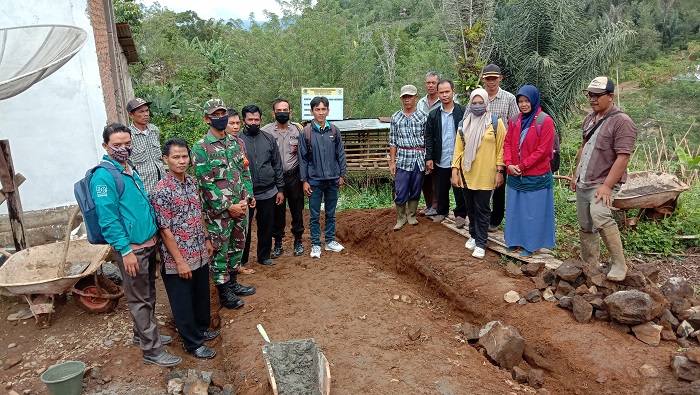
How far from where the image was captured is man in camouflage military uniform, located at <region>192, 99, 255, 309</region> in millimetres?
4367

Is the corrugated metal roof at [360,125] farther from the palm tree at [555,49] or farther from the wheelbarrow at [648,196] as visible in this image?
the wheelbarrow at [648,196]

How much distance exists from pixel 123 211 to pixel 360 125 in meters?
5.53

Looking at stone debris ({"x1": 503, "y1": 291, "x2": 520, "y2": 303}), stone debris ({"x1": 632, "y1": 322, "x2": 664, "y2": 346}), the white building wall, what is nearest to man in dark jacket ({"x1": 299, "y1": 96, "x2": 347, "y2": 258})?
stone debris ({"x1": 503, "y1": 291, "x2": 520, "y2": 303})

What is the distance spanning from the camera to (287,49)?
9.78 metres

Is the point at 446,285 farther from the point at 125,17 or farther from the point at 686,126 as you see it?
the point at 125,17

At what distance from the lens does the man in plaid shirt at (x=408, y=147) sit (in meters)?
5.88

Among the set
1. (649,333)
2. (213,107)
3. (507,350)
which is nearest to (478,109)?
(507,350)

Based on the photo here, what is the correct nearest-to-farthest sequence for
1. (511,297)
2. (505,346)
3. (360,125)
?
(505,346), (511,297), (360,125)

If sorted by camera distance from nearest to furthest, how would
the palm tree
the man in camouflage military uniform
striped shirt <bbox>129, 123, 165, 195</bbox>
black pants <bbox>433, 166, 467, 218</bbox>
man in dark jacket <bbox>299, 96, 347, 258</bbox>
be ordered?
the man in camouflage military uniform → striped shirt <bbox>129, 123, 165, 195</bbox> → man in dark jacket <bbox>299, 96, 347, 258</bbox> → black pants <bbox>433, 166, 467, 218</bbox> → the palm tree

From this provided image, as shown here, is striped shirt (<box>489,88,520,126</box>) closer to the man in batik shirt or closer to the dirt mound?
the dirt mound

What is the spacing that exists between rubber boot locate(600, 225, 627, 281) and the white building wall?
6238mm

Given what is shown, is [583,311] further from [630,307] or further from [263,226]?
[263,226]

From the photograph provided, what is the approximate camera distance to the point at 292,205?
5980mm

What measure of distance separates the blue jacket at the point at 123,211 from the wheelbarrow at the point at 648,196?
535 cm
